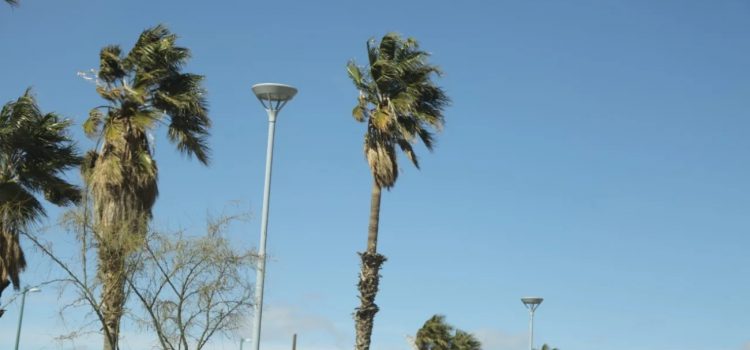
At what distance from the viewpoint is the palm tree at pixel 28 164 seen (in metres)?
29.8

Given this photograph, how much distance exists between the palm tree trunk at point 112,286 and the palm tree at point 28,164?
6.26 meters

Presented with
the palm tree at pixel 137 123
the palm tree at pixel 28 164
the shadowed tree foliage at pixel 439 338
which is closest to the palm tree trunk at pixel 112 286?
the palm tree at pixel 137 123

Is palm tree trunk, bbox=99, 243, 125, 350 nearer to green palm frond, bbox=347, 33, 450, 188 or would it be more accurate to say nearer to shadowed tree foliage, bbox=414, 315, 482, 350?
Answer: green palm frond, bbox=347, 33, 450, 188

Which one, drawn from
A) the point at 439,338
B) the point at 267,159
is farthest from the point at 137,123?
the point at 439,338

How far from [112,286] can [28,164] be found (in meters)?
7.57

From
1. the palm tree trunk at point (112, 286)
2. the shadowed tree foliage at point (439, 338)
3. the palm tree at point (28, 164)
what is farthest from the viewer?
the shadowed tree foliage at point (439, 338)

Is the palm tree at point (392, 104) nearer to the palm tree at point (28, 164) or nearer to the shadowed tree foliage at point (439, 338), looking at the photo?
the palm tree at point (28, 164)

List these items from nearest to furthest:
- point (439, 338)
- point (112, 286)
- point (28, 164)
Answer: point (112, 286), point (28, 164), point (439, 338)

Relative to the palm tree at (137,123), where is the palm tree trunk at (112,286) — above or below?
below

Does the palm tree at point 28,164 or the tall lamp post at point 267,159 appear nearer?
the tall lamp post at point 267,159

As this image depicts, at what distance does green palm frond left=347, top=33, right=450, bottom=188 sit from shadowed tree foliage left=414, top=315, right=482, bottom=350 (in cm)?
2101

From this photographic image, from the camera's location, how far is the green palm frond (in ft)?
112

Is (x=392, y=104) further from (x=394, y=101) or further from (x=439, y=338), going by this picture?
(x=439, y=338)

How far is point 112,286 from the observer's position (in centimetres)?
2384
